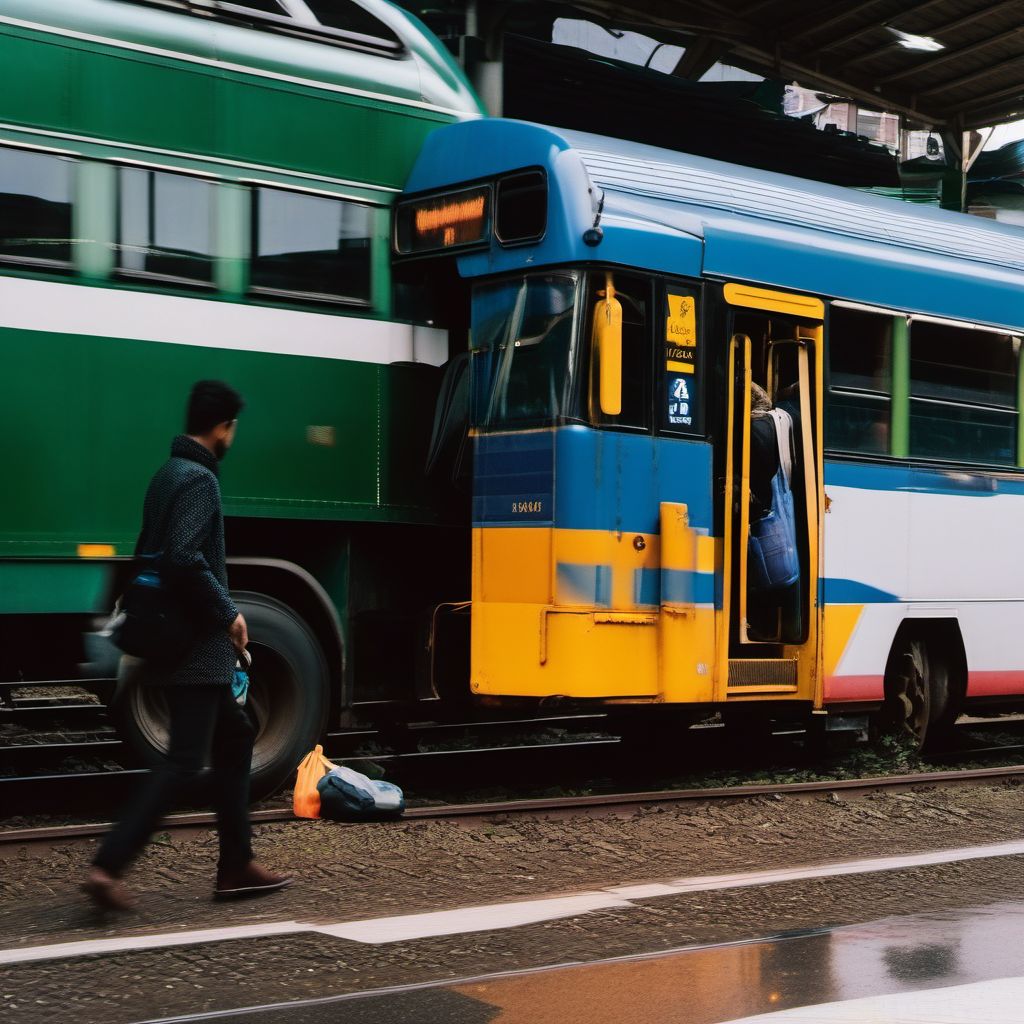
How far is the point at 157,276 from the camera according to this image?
304 inches

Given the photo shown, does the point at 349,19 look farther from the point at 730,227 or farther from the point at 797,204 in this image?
the point at 797,204

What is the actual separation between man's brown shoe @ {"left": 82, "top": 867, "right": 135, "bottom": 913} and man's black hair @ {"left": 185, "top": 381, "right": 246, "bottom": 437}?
1499 millimetres

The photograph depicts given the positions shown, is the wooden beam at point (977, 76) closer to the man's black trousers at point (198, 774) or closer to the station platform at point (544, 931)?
the station platform at point (544, 931)

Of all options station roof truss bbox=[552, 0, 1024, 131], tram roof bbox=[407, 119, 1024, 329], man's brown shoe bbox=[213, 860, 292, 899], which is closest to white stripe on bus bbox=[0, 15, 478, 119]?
tram roof bbox=[407, 119, 1024, 329]

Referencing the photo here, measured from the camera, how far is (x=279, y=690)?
26.5 feet

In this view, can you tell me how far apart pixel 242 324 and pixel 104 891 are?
11.3ft

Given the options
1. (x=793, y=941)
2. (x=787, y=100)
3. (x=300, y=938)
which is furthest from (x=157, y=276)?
(x=787, y=100)

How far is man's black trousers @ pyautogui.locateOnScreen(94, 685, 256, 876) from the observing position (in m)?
Result: 5.36

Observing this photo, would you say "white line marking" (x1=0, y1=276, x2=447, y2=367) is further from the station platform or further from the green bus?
the station platform

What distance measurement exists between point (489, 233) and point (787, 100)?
13.5 m

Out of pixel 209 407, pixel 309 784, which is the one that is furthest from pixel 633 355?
pixel 209 407

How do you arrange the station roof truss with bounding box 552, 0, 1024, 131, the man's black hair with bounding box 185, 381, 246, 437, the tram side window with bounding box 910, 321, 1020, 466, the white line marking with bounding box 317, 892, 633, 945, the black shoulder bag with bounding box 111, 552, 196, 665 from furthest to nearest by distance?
1. the station roof truss with bounding box 552, 0, 1024, 131
2. the tram side window with bounding box 910, 321, 1020, 466
3. the man's black hair with bounding box 185, 381, 246, 437
4. the black shoulder bag with bounding box 111, 552, 196, 665
5. the white line marking with bounding box 317, 892, 633, 945

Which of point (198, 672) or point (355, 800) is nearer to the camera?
point (198, 672)

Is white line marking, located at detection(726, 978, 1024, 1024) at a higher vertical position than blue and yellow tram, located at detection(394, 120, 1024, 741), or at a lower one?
lower
